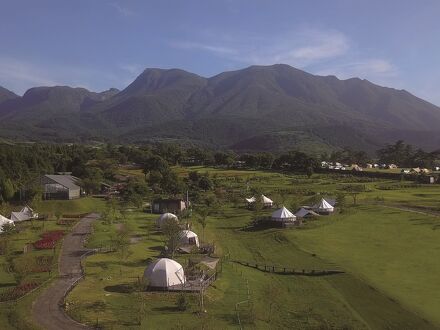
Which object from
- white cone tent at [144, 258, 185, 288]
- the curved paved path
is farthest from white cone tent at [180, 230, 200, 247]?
white cone tent at [144, 258, 185, 288]

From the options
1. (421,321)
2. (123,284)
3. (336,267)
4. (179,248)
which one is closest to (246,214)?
(179,248)

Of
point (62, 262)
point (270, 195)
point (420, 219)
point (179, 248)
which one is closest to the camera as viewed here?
point (62, 262)

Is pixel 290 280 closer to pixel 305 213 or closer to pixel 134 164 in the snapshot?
pixel 305 213

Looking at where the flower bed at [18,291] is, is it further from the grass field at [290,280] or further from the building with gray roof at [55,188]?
the building with gray roof at [55,188]

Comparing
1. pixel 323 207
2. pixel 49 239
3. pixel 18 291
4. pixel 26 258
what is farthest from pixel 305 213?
pixel 18 291

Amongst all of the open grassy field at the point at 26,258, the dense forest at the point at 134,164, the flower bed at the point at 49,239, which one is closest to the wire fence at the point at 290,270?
the open grassy field at the point at 26,258

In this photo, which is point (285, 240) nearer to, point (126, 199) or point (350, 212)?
point (350, 212)
